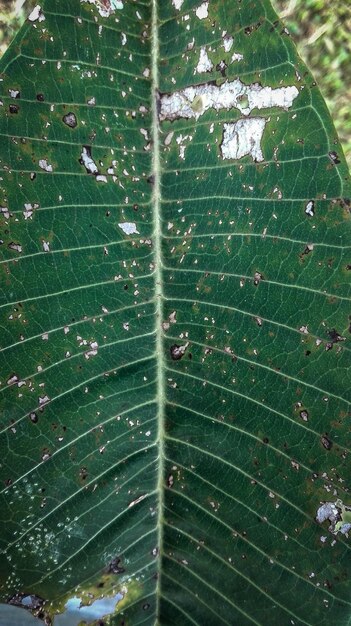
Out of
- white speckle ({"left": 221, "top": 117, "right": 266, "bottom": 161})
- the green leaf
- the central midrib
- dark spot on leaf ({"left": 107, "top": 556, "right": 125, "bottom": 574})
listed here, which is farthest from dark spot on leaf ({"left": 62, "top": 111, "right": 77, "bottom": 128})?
dark spot on leaf ({"left": 107, "top": 556, "right": 125, "bottom": 574})

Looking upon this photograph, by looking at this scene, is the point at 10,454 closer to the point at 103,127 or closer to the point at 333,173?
the point at 103,127

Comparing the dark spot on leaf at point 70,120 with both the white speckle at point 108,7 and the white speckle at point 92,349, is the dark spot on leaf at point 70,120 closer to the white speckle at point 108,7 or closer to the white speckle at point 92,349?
the white speckle at point 108,7

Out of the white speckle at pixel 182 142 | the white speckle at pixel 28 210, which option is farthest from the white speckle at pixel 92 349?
the white speckle at pixel 182 142

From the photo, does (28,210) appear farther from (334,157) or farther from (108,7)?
(334,157)

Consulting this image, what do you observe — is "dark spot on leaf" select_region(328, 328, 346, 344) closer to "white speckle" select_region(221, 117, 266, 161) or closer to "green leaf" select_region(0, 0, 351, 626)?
"green leaf" select_region(0, 0, 351, 626)

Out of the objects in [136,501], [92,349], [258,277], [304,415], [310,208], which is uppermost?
[310,208]

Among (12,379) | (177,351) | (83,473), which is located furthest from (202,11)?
(83,473)
